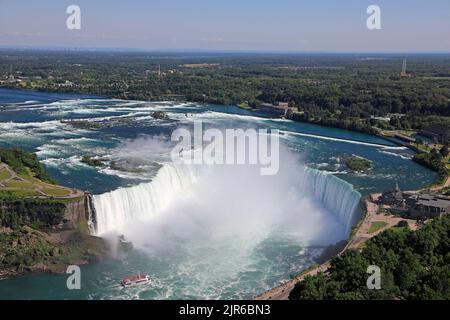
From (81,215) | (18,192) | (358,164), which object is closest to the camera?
(81,215)

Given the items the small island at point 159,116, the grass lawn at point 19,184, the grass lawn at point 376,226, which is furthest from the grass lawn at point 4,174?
the small island at point 159,116

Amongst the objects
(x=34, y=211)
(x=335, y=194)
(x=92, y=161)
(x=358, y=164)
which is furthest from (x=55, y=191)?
(x=358, y=164)

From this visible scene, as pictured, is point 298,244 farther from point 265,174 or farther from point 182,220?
point 265,174

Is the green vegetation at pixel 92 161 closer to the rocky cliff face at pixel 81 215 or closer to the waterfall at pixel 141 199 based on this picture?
the waterfall at pixel 141 199

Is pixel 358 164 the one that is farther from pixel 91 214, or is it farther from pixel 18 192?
pixel 18 192

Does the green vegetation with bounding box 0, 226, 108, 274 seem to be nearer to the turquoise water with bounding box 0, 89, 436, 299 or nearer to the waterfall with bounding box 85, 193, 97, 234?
the turquoise water with bounding box 0, 89, 436, 299

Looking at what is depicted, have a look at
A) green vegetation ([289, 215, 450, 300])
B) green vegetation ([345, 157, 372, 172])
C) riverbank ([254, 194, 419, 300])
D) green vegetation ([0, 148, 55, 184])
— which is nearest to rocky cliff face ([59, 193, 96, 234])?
green vegetation ([0, 148, 55, 184])

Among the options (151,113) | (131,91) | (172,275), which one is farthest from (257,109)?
(172,275)
